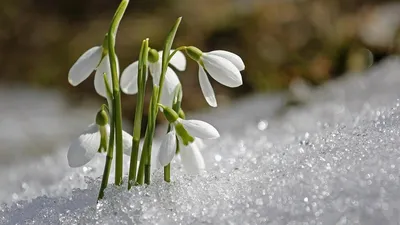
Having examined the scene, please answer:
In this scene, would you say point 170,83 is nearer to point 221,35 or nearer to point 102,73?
point 102,73

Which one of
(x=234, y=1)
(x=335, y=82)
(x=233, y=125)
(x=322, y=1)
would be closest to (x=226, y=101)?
(x=335, y=82)

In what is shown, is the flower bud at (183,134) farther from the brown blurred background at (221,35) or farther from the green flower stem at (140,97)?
the brown blurred background at (221,35)

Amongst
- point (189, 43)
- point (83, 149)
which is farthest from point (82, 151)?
point (189, 43)

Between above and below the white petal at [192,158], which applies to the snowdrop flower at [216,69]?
above

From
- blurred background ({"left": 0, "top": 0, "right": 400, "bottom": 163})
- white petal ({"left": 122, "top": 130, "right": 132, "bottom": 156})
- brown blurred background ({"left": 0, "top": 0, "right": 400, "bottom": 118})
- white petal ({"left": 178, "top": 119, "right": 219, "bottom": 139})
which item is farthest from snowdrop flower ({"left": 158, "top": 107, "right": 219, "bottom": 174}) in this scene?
brown blurred background ({"left": 0, "top": 0, "right": 400, "bottom": 118})

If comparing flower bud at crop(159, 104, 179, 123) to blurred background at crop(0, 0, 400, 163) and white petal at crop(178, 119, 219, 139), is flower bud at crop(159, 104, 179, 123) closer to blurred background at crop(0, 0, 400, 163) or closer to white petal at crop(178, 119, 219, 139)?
white petal at crop(178, 119, 219, 139)

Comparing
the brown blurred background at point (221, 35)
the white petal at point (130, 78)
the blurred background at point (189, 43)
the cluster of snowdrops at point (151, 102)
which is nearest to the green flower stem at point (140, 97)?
the cluster of snowdrops at point (151, 102)

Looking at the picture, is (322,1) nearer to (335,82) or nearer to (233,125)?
(335,82)
